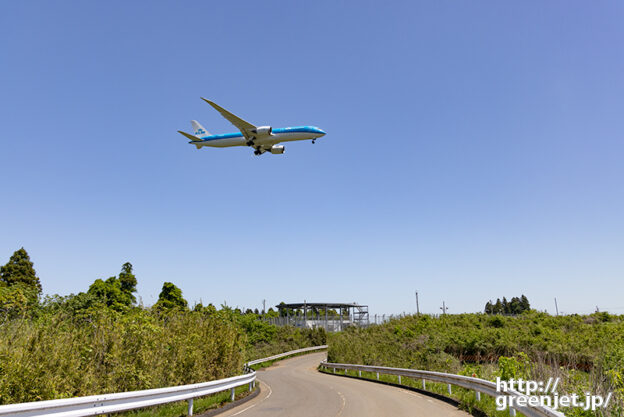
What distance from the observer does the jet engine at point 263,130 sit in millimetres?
30016

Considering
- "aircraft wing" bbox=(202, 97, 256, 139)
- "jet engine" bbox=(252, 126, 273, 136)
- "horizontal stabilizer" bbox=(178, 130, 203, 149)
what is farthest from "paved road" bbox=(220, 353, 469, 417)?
"horizontal stabilizer" bbox=(178, 130, 203, 149)

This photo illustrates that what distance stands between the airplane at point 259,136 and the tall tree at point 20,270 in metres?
41.1

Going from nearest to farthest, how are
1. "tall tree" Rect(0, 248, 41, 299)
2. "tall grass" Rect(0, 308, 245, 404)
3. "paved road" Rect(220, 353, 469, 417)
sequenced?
"tall grass" Rect(0, 308, 245, 404), "paved road" Rect(220, 353, 469, 417), "tall tree" Rect(0, 248, 41, 299)

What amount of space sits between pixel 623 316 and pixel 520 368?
1600 inches

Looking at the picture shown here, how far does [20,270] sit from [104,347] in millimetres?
60040

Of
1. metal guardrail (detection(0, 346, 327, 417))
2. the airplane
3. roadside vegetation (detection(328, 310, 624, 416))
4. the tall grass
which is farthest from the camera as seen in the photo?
the airplane

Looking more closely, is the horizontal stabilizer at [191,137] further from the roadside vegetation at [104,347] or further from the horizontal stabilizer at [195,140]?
the roadside vegetation at [104,347]

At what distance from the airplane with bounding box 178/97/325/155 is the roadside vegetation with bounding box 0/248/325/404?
52.9 feet

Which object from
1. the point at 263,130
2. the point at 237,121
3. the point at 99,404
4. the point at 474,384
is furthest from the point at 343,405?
the point at 237,121

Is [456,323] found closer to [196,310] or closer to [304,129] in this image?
[304,129]

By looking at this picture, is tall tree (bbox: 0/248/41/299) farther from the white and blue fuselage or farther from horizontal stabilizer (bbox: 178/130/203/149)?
the white and blue fuselage

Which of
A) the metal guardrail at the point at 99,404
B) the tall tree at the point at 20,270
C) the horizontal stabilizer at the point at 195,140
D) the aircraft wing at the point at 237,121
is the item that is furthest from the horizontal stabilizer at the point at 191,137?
the tall tree at the point at 20,270

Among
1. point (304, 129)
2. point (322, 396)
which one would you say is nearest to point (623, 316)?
point (304, 129)

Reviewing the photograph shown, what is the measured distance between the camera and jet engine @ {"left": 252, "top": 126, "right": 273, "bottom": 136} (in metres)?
30.0
